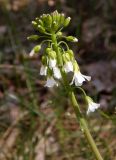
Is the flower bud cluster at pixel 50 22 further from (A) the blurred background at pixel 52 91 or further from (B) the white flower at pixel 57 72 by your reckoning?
(A) the blurred background at pixel 52 91

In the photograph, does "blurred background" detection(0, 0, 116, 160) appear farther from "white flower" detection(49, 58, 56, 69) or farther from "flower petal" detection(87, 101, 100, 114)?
"white flower" detection(49, 58, 56, 69)

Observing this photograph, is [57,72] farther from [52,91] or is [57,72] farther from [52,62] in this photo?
[52,91]

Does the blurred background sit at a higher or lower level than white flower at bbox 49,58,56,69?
higher

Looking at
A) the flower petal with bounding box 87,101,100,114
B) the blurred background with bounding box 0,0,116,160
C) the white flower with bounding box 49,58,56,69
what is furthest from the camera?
the blurred background with bounding box 0,0,116,160

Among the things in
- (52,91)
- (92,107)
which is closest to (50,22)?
(92,107)

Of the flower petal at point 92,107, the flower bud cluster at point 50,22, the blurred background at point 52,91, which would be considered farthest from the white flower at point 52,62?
the blurred background at point 52,91

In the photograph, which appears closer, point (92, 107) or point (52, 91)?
point (92, 107)

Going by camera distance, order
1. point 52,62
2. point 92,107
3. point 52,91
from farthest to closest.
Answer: point 52,91 → point 92,107 → point 52,62

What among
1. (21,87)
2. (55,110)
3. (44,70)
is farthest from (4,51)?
(44,70)

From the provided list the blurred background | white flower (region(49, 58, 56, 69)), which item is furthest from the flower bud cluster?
the blurred background
